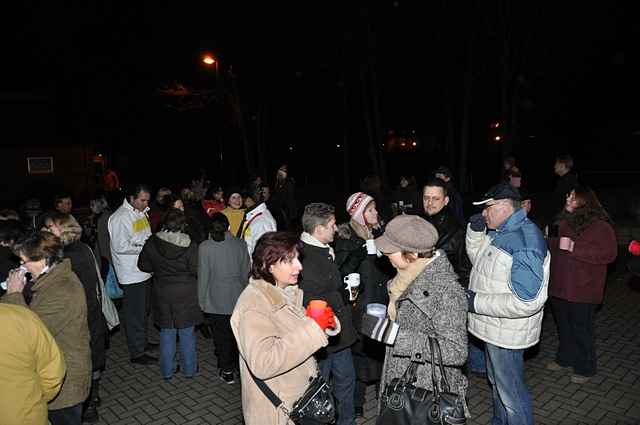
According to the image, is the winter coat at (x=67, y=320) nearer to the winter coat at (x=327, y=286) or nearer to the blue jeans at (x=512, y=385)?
the winter coat at (x=327, y=286)

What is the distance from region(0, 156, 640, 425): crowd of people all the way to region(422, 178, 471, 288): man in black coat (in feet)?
0.06

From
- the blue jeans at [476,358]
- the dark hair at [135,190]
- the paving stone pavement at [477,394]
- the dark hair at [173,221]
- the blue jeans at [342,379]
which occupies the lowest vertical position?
the paving stone pavement at [477,394]

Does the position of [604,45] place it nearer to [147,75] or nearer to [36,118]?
[147,75]

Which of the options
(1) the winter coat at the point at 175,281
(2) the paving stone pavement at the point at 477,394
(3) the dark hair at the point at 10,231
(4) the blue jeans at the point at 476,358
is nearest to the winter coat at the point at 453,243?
(4) the blue jeans at the point at 476,358

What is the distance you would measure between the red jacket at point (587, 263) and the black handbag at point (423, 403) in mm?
2950

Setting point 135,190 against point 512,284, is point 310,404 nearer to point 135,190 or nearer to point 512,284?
point 512,284

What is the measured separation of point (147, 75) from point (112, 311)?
86.3 feet

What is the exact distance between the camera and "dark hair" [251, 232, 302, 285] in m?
3.13

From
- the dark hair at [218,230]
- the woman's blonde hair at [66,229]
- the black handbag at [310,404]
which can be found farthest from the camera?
the dark hair at [218,230]

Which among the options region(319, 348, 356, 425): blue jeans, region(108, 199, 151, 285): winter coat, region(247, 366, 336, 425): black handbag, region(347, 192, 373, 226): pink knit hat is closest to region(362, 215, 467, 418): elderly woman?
region(247, 366, 336, 425): black handbag

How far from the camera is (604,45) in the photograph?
22.0 metres

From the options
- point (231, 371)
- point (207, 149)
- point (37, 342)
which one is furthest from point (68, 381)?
point (207, 149)

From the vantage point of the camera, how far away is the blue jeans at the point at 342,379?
4.48 m

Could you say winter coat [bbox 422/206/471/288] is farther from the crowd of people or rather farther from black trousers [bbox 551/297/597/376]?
black trousers [bbox 551/297/597/376]
